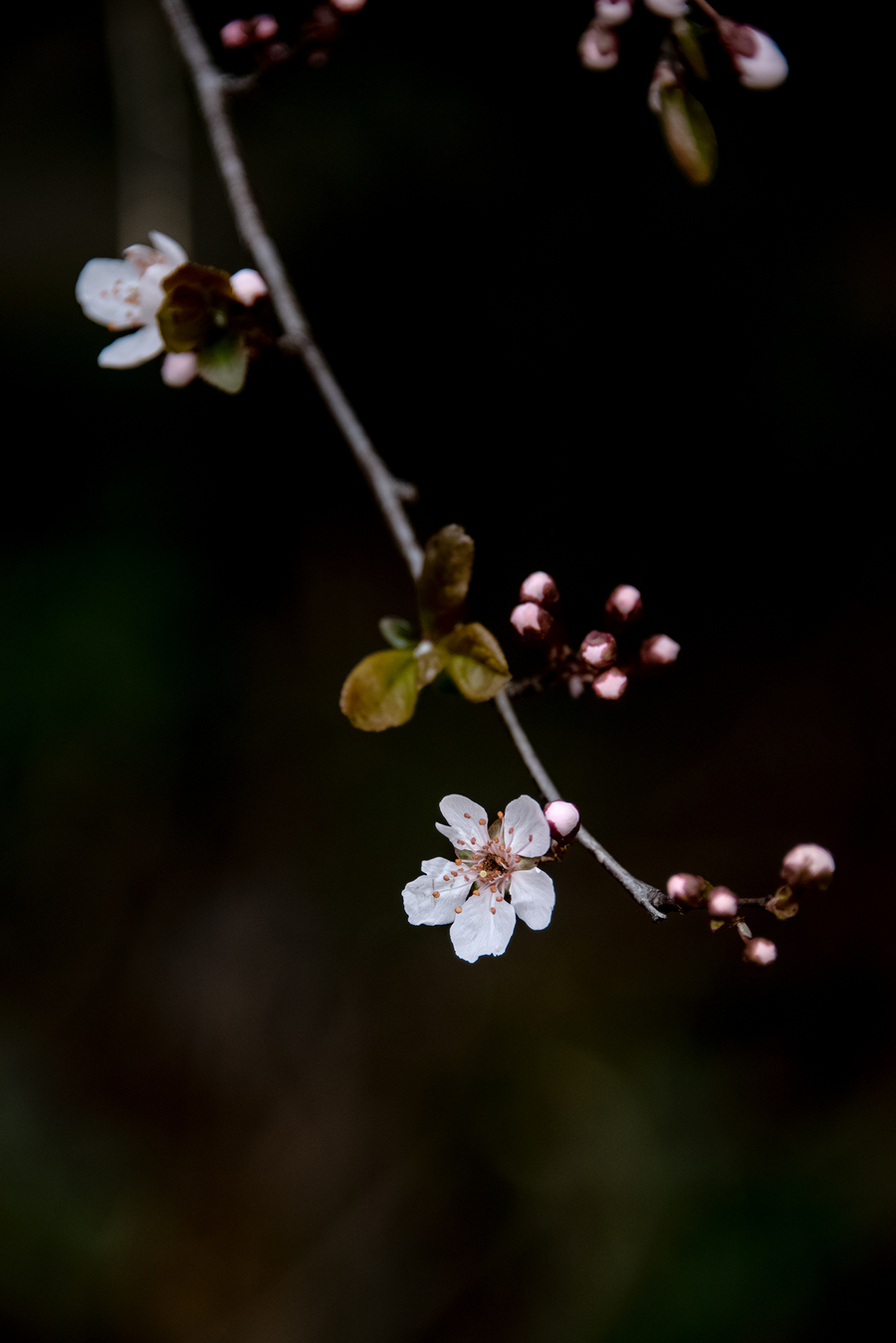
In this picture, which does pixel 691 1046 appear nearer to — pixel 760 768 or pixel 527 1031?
pixel 527 1031

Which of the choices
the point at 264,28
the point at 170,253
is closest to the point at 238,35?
the point at 264,28

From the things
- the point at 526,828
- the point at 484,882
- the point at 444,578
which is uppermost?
the point at 444,578

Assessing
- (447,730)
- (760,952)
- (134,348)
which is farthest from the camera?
(447,730)

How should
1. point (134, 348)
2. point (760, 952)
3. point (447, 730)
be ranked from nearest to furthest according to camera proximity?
point (760, 952) < point (134, 348) < point (447, 730)

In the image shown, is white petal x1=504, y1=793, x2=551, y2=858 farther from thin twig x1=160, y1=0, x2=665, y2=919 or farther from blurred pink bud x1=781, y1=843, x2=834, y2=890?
blurred pink bud x1=781, y1=843, x2=834, y2=890

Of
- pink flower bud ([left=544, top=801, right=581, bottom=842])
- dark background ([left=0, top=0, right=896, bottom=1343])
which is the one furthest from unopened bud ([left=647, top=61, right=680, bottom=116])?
dark background ([left=0, top=0, right=896, bottom=1343])

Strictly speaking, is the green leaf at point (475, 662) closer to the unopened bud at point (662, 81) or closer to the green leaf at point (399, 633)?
the green leaf at point (399, 633)

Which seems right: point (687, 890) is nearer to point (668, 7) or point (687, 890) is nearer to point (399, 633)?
point (399, 633)
